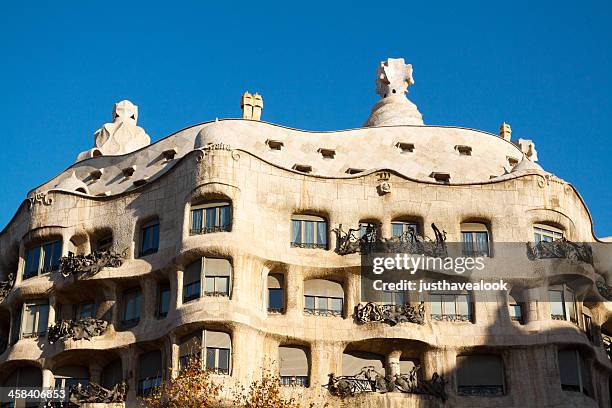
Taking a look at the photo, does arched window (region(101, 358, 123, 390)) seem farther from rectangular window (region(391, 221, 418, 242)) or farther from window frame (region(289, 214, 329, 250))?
rectangular window (region(391, 221, 418, 242))

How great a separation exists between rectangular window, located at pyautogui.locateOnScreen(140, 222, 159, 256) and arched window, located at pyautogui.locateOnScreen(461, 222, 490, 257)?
12988 mm

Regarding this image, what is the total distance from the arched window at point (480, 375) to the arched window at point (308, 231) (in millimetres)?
7547

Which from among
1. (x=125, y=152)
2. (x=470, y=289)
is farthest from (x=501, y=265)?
(x=125, y=152)

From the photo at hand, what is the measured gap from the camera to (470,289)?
47.0m

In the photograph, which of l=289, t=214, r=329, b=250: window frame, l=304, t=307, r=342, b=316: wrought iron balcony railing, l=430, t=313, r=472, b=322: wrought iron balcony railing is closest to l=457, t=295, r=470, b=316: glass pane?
l=430, t=313, r=472, b=322: wrought iron balcony railing

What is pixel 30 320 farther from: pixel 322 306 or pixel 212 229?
pixel 322 306

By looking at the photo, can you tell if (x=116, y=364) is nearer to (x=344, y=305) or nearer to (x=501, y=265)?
(x=344, y=305)

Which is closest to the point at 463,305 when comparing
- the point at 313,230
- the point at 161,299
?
the point at 313,230

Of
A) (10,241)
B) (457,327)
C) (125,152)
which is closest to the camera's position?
(457,327)

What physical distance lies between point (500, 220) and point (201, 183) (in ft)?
42.1

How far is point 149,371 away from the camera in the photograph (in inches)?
1789

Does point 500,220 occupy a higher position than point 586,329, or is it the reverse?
point 500,220

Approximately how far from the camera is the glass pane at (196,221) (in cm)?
4559

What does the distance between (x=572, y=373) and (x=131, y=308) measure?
1842 cm
